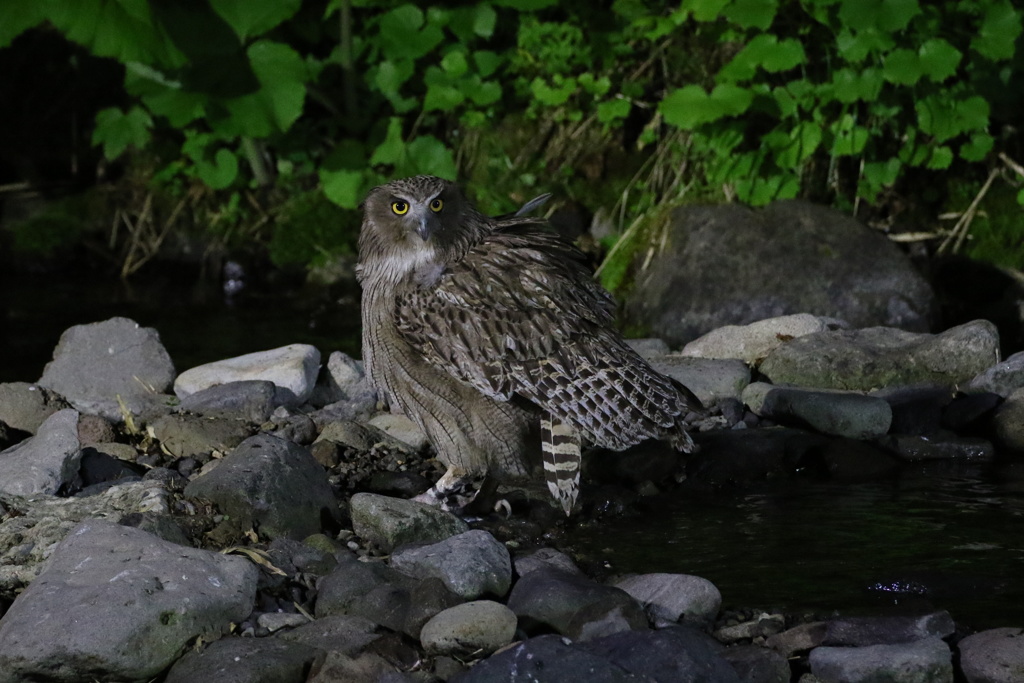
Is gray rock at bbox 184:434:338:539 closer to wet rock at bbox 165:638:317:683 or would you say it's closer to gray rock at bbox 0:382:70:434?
wet rock at bbox 165:638:317:683

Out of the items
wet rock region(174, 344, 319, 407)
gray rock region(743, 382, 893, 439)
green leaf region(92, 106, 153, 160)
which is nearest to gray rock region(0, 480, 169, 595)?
wet rock region(174, 344, 319, 407)

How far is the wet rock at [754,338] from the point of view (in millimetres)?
6750

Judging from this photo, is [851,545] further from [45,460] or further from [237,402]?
[45,460]

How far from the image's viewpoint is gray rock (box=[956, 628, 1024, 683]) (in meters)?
3.43

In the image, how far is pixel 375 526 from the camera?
14.6 feet

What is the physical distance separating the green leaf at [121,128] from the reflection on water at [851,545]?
6149 millimetres

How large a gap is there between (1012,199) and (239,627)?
6647 mm

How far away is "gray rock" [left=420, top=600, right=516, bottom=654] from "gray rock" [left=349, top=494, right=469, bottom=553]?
2.32 ft

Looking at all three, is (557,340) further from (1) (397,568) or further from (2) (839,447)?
(2) (839,447)

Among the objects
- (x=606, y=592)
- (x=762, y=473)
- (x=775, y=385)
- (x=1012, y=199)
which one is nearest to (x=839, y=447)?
(x=762, y=473)

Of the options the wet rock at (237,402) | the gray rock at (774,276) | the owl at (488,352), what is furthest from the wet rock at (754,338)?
the wet rock at (237,402)

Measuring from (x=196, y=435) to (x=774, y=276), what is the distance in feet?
12.7

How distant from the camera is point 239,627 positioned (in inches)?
149

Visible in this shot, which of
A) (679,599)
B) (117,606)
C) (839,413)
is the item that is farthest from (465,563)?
(839,413)
